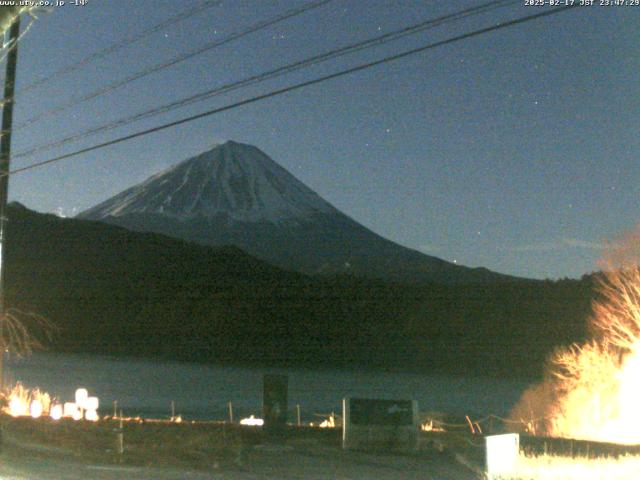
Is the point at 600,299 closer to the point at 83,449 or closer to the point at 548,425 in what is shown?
the point at 548,425

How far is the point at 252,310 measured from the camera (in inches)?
4203

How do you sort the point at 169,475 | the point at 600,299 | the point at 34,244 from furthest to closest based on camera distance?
the point at 34,244 → the point at 600,299 → the point at 169,475

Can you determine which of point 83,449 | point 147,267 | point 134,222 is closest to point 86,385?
point 83,449

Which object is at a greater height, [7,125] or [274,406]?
[7,125]

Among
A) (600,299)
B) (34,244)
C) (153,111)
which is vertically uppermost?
(34,244)

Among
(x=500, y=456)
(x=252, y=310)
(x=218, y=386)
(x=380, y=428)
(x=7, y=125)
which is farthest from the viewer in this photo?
(x=252, y=310)

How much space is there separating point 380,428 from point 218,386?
4560cm

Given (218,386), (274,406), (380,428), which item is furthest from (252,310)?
(380,428)

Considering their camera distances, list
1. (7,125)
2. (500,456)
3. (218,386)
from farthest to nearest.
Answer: (218,386) < (7,125) < (500,456)

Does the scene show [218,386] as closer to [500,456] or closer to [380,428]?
[380,428]

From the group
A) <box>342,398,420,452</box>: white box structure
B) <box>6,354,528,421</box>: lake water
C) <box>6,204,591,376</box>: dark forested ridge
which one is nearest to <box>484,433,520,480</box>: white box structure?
<box>342,398,420,452</box>: white box structure

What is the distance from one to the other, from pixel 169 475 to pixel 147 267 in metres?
100

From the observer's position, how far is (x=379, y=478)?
14.2 meters

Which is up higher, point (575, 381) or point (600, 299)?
point (600, 299)
